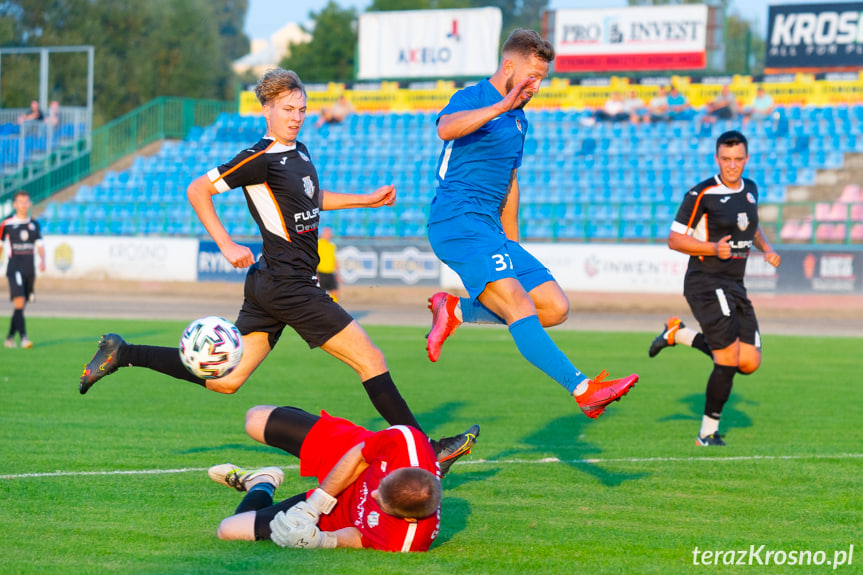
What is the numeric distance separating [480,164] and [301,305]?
1.42m

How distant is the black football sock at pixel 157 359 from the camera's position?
625 cm

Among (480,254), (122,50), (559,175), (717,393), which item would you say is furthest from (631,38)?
(122,50)

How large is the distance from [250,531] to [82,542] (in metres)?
0.80

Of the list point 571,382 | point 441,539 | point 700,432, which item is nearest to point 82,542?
point 441,539

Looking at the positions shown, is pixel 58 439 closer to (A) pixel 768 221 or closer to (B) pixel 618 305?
(B) pixel 618 305

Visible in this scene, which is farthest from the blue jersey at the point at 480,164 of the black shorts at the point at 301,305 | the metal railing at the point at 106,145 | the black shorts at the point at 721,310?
the metal railing at the point at 106,145

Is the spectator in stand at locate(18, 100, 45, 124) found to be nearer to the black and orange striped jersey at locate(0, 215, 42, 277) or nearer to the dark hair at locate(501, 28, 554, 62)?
the black and orange striped jersey at locate(0, 215, 42, 277)

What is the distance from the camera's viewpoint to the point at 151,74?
59.0 m

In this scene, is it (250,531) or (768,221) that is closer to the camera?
(250,531)

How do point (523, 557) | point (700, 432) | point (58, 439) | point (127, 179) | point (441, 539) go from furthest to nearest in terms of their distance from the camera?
point (127, 179), point (700, 432), point (58, 439), point (441, 539), point (523, 557)

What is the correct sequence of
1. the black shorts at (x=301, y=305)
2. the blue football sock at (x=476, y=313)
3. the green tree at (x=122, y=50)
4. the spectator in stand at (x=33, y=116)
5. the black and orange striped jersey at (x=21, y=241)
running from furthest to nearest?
the green tree at (x=122, y=50), the spectator in stand at (x=33, y=116), the black and orange striped jersey at (x=21, y=241), the blue football sock at (x=476, y=313), the black shorts at (x=301, y=305)

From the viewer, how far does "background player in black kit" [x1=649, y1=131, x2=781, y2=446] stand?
27.2 feet

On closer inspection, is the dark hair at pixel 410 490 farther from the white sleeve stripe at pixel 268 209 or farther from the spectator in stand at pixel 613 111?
the spectator in stand at pixel 613 111

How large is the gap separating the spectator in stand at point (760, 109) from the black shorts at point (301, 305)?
28.1 metres
